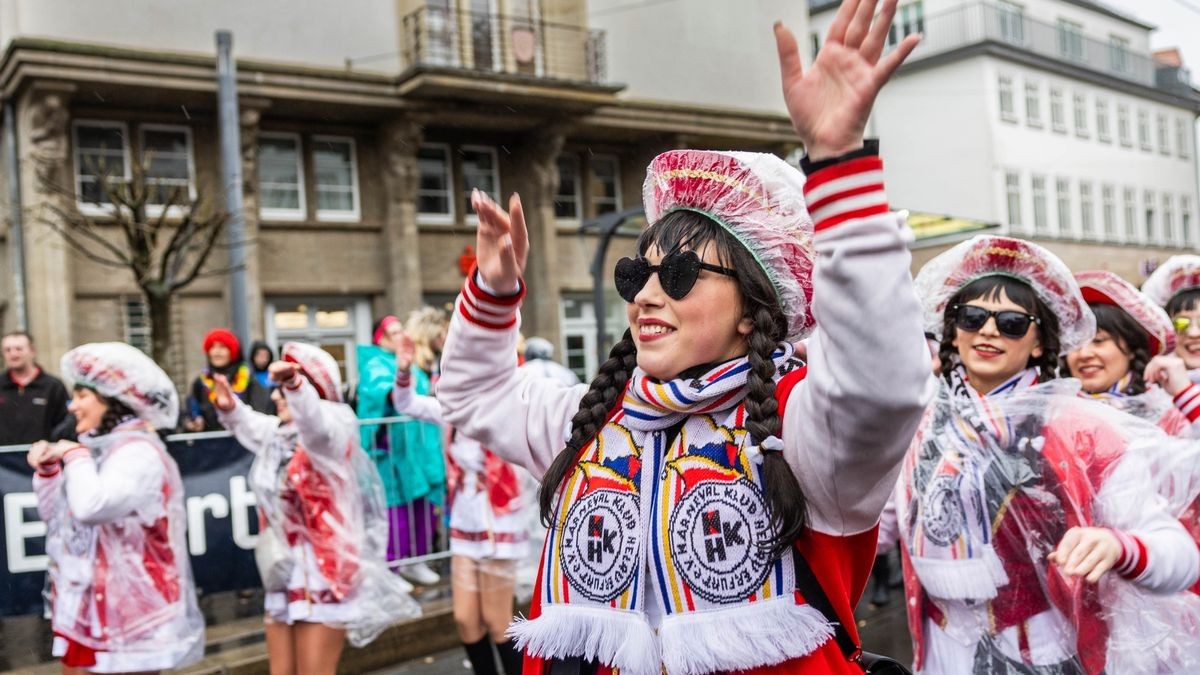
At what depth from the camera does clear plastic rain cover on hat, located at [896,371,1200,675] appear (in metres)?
2.83

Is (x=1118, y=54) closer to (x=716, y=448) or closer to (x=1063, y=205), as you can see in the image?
(x=1063, y=205)

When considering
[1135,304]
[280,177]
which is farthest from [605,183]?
[1135,304]

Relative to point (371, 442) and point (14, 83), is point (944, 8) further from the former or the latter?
point (371, 442)

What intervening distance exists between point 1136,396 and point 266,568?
374cm

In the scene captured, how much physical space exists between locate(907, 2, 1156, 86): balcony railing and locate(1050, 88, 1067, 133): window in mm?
1048

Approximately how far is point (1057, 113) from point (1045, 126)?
3.58 ft

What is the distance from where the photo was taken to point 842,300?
1.51 metres

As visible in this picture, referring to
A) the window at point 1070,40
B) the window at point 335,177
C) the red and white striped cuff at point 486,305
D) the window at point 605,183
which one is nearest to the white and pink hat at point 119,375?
the red and white striped cuff at point 486,305

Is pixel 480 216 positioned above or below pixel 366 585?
above

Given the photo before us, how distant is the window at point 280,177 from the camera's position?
1698 cm

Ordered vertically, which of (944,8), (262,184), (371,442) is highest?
(944,8)

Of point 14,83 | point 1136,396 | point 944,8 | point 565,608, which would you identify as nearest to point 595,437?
point 565,608

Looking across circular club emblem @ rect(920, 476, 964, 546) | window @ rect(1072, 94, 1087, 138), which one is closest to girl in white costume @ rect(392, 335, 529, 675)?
circular club emblem @ rect(920, 476, 964, 546)

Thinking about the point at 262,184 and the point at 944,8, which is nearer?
the point at 262,184
